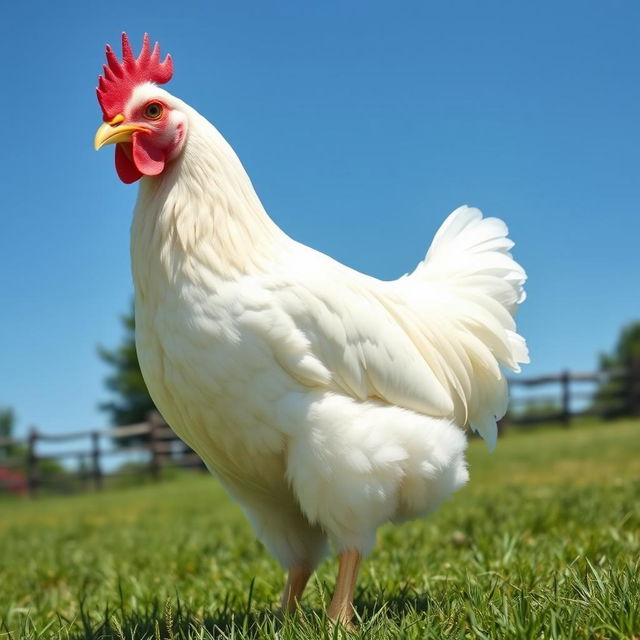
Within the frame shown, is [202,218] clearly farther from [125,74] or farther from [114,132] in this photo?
[125,74]

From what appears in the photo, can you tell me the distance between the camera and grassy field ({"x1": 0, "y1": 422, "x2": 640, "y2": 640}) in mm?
2447

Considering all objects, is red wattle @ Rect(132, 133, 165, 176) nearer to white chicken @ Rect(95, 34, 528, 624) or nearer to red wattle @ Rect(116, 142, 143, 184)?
white chicken @ Rect(95, 34, 528, 624)

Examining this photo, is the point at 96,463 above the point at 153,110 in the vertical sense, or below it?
below

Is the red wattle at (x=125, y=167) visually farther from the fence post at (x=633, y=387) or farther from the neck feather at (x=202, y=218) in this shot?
the fence post at (x=633, y=387)

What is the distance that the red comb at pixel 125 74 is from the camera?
2891 mm

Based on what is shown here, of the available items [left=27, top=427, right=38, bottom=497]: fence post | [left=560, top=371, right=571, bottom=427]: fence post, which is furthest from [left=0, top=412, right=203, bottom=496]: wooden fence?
[left=560, top=371, right=571, bottom=427]: fence post

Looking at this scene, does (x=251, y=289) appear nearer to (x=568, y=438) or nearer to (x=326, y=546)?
(x=326, y=546)

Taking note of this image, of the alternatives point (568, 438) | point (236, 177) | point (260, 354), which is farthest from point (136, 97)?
point (568, 438)

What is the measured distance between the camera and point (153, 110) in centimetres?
286

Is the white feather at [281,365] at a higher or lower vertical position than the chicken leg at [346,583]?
higher

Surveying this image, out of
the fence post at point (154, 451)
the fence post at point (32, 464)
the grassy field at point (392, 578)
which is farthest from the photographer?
the fence post at point (154, 451)

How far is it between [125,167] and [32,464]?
23844 mm

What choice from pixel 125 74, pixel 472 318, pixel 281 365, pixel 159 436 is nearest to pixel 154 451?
pixel 159 436

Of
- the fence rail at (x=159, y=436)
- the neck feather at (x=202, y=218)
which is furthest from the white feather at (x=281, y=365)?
the fence rail at (x=159, y=436)
